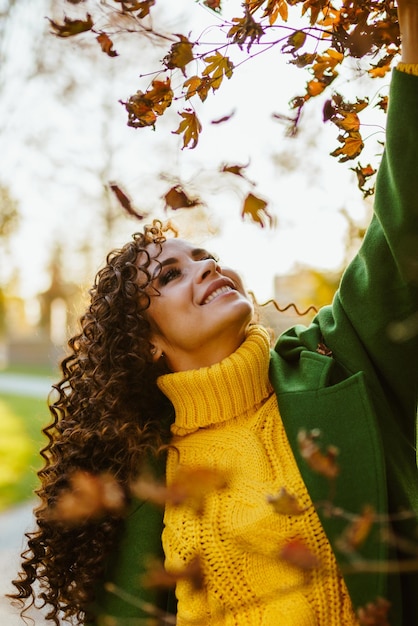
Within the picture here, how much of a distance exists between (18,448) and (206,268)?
8.08m

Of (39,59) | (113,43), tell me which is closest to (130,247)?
(113,43)

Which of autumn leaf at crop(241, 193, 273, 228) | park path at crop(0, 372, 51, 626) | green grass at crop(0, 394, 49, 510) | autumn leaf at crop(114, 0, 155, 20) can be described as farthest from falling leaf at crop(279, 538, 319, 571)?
green grass at crop(0, 394, 49, 510)

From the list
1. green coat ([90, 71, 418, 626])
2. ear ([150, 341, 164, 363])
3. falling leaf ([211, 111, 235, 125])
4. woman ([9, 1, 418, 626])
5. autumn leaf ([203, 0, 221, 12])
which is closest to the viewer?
autumn leaf ([203, 0, 221, 12])

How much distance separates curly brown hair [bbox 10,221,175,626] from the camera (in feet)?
7.33

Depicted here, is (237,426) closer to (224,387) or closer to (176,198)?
(224,387)

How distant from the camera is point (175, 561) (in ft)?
6.68

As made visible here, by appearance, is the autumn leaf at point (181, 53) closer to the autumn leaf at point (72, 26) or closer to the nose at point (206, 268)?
the autumn leaf at point (72, 26)

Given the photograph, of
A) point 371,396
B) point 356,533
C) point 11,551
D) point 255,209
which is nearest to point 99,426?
point 371,396

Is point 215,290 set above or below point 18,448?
above

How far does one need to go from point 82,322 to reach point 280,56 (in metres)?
1.51

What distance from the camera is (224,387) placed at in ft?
7.28

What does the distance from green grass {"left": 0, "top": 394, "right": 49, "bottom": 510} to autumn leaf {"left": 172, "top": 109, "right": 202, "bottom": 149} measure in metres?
3.93

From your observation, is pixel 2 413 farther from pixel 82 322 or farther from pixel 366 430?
pixel 366 430

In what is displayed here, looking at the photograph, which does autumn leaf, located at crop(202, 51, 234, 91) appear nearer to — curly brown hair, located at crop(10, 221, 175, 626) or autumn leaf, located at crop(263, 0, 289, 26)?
autumn leaf, located at crop(263, 0, 289, 26)
